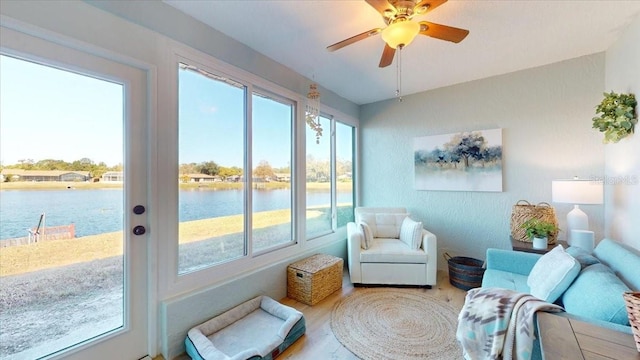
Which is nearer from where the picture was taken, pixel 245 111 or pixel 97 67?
pixel 97 67

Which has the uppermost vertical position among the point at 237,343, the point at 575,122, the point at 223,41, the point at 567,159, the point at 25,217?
the point at 223,41

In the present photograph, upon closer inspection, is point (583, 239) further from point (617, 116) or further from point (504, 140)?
point (504, 140)

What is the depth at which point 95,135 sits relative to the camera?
161 centimetres

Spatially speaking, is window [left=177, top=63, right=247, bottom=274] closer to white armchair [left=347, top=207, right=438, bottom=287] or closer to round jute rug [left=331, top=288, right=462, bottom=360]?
round jute rug [left=331, top=288, right=462, bottom=360]

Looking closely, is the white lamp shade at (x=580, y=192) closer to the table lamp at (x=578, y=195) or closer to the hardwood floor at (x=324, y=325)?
the table lamp at (x=578, y=195)

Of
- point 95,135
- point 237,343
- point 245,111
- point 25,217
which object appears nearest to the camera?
point 25,217

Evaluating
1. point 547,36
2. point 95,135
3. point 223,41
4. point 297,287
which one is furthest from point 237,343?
Result: point 547,36

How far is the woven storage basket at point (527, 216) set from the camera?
8.46ft

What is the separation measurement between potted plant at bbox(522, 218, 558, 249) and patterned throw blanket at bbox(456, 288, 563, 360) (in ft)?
4.73

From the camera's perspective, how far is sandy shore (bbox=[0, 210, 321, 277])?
1332mm

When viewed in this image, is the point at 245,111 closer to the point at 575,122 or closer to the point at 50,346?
the point at 50,346

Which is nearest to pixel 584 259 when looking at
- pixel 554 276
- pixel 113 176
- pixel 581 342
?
pixel 554 276

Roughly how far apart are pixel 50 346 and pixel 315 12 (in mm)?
2667

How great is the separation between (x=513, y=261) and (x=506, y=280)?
0.28 meters
